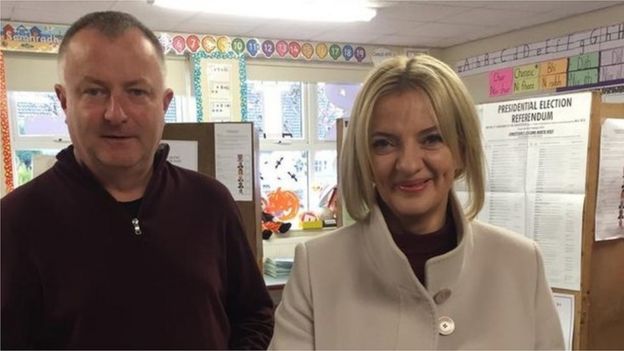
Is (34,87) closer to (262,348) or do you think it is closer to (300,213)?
(300,213)

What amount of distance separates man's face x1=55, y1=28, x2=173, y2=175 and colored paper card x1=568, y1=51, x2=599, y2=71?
13.2 feet

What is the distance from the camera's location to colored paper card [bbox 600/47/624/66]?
13.5ft

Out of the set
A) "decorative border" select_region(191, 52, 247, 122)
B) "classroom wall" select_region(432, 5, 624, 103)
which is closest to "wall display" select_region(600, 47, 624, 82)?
"classroom wall" select_region(432, 5, 624, 103)

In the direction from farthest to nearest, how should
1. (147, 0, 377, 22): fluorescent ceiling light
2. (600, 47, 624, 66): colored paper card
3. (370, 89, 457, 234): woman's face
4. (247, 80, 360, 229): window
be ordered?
(247, 80, 360, 229): window → (600, 47, 624, 66): colored paper card → (147, 0, 377, 22): fluorescent ceiling light → (370, 89, 457, 234): woman's face

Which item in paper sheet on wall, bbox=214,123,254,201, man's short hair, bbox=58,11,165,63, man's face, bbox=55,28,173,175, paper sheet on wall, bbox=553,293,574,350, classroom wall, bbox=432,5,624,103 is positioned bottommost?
paper sheet on wall, bbox=553,293,574,350

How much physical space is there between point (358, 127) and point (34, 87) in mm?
3974

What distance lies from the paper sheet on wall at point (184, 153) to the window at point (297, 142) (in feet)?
9.54

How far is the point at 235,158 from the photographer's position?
2.28 metres

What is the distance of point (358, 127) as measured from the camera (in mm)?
1119

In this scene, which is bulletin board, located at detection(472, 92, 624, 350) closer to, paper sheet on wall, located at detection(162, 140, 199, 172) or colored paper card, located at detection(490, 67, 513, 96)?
paper sheet on wall, located at detection(162, 140, 199, 172)

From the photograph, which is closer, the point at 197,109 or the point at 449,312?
the point at 449,312

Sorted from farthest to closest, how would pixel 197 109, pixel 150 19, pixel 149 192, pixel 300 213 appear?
pixel 300 213
pixel 197 109
pixel 150 19
pixel 149 192

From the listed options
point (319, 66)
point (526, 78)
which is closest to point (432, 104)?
point (526, 78)

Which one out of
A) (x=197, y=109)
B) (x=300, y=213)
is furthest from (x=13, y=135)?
(x=300, y=213)
